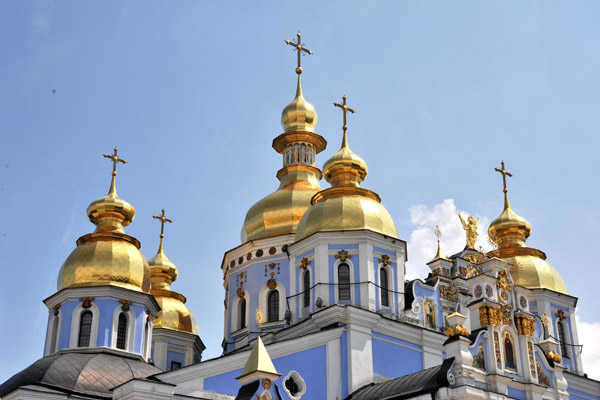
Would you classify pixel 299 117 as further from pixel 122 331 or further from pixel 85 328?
pixel 85 328

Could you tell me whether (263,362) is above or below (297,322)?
below

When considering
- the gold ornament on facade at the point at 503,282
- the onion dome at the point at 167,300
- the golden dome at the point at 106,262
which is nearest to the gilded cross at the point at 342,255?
the gold ornament on facade at the point at 503,282

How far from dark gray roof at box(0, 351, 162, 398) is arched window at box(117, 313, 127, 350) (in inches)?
63.3

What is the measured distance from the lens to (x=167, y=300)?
30828mm

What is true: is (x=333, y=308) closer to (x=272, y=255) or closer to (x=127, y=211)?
(x=272, y=255)

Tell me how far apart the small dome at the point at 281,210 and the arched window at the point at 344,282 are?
394 cm

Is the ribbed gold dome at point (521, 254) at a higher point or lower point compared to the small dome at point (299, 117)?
lower

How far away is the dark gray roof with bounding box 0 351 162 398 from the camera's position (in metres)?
20.2

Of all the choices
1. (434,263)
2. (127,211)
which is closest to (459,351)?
(434,263)

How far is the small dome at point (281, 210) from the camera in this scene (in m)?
27.1

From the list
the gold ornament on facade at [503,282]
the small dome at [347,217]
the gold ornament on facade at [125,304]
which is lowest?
the gold ornament on facade at [503,282]

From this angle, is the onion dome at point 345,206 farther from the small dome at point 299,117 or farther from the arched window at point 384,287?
the small dome at point 299,117

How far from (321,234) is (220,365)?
4.40 meters

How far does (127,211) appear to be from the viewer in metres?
26.0
